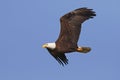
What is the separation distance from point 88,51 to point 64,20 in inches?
57.2

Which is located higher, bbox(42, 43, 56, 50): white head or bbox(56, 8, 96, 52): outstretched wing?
bbox(56, 8, 96, 52): outstretched wing

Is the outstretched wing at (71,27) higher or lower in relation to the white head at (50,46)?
higher

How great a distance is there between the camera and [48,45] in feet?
92.4

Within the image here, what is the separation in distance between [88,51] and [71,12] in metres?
1.59

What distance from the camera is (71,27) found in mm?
28281

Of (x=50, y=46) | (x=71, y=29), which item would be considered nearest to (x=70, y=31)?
(x=71, y=29)

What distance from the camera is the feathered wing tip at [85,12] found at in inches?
1107

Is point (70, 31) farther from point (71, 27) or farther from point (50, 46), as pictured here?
point (50, 46)

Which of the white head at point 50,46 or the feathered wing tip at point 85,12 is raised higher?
the feathered wing tip at point 85,12

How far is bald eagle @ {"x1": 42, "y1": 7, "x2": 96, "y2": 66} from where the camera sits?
2816 cm

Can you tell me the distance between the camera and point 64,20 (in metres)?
28.2

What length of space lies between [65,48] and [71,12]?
135 centimetres

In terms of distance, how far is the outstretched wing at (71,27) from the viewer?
2819cm

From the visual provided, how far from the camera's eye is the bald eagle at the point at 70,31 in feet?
92.4
